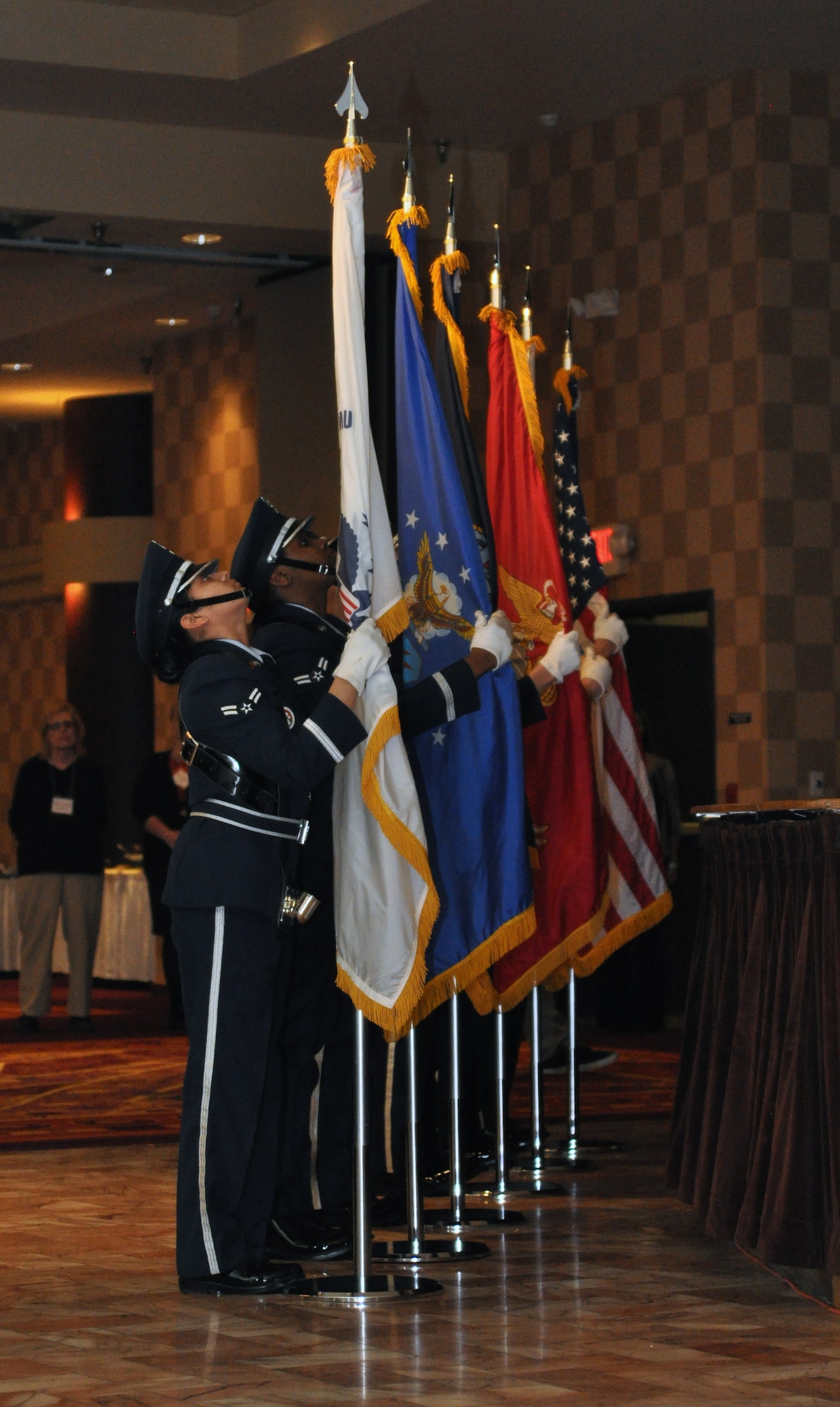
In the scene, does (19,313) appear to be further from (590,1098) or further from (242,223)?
(590,1098)

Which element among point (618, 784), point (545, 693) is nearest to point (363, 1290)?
point (545, 693)

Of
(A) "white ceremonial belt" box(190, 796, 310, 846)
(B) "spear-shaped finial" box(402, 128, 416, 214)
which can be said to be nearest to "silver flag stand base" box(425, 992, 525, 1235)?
(A) "white ceremonial belt" box(190, 796, 310, 846)

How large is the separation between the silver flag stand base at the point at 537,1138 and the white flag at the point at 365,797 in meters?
Answer: 1.65

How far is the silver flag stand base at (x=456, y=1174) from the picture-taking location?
477 cm

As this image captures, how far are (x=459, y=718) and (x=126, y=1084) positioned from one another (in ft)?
13.4

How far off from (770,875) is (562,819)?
→ 152 cm

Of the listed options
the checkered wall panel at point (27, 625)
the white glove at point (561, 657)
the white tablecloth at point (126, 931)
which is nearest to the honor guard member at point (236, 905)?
the white glove at point (561, 657)

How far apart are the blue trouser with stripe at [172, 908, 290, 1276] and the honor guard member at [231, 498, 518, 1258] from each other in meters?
0.38

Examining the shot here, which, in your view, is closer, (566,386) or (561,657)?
(561,657)

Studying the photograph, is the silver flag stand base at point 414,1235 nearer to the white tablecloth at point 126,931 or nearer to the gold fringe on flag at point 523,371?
the gold fringe on flag at point 523,371

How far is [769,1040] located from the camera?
419 centimetres

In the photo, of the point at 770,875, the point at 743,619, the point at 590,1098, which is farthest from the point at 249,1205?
the point at 743,619

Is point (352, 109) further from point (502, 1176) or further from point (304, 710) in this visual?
point (502, 1176)

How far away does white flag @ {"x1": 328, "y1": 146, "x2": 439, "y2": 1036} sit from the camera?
13.5 feet
